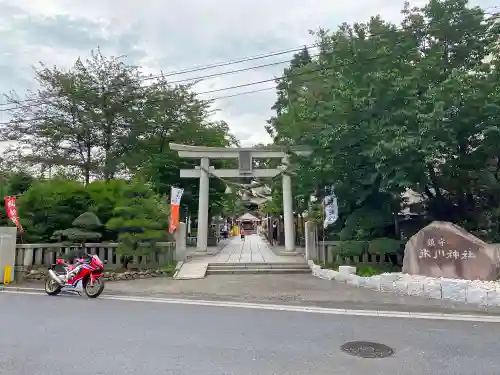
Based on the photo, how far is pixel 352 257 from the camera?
13445mm

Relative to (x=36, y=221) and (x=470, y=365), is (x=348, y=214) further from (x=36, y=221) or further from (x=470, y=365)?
(x=36, y=221)

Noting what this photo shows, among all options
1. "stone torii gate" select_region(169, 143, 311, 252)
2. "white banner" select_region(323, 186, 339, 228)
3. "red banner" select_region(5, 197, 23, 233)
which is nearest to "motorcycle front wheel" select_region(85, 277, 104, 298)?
"red banner" select_region(5, 197, 23, 233)

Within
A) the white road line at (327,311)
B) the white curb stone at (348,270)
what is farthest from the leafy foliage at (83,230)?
the white curb stone at (348,270)

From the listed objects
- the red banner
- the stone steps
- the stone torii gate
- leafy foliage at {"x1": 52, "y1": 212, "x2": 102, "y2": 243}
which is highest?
the stone torii gate

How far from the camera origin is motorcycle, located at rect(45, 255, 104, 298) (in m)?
9.84

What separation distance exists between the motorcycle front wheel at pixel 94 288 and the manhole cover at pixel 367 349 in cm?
648

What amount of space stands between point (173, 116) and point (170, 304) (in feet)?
46.9

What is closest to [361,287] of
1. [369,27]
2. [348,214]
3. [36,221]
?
[348,214]

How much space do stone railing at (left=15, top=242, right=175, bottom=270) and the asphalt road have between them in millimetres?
5429

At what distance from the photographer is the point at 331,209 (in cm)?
1356

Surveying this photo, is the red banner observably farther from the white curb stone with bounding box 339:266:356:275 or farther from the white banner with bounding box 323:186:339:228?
the white curb stone with bounding box 339:266:356:275

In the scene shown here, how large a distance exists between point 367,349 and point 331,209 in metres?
8.34

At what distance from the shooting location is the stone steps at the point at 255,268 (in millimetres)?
14148

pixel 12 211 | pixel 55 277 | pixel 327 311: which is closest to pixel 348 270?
pixel 327 311
